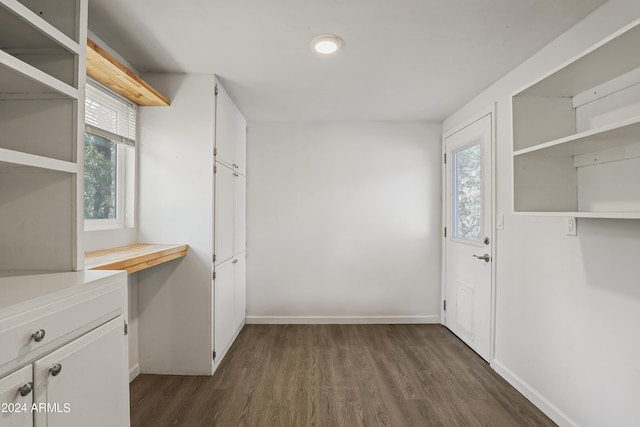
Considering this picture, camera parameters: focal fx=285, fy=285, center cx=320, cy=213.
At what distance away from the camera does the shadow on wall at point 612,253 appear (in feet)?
4.43

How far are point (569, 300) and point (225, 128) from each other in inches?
109

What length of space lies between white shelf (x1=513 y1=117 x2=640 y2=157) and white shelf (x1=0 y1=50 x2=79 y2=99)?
2.10m

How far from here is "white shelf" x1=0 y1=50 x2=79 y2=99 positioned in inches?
36.8

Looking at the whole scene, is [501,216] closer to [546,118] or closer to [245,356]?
[546,118]

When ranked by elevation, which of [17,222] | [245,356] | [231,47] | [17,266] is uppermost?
[231,47]

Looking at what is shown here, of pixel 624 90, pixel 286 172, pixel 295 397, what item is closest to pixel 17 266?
pixel 295 397

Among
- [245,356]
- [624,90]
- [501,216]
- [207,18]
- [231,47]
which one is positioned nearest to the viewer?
[624,90]

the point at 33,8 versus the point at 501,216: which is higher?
the point at 33,8

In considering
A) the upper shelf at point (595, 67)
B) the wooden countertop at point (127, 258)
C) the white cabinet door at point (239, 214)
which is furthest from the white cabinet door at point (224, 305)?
the upper shelf at point (595, 67)

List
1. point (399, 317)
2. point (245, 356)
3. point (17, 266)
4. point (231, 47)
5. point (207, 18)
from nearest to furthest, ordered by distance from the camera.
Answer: point (17, 266), point (207, 18), point (231, 47), point (245, 356), point (399, 317)

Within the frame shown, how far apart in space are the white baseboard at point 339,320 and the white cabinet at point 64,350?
6.82ft

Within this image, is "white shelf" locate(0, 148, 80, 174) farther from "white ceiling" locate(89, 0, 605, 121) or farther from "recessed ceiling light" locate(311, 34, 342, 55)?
"recessed ceiling light" locate(311, 34, 342, 55)

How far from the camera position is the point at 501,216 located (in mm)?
2281

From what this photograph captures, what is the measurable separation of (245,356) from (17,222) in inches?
74.9
